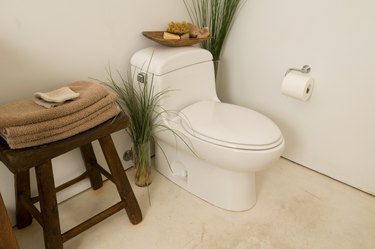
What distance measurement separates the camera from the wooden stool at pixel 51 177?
0.91 meters

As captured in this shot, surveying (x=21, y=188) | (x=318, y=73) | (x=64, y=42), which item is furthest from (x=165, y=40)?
(x=21, y=188)

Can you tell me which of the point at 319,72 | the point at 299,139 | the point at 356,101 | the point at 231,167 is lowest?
the point at 299,139

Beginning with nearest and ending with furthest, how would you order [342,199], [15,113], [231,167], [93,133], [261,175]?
1. [15,113]
2. [93,133]
3. [231,167]
4. [342,199]
5. [261,175]

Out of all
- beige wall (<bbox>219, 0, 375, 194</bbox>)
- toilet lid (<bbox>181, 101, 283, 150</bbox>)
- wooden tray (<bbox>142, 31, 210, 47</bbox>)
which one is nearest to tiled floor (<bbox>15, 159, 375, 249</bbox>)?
beige wall (<bbox>219, 0, 375, 194</bbox>)

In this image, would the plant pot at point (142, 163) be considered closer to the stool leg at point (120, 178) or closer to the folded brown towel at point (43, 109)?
the stool leg at point (120, 178)

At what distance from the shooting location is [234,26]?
1.73 metres

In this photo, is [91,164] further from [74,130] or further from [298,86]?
[298,86]

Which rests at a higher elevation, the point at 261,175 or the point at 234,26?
the point at 234,26

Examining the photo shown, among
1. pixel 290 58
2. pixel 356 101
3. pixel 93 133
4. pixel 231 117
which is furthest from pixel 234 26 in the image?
pixel 93 133

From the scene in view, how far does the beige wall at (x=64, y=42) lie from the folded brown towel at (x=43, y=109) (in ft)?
0.46

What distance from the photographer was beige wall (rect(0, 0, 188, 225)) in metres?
1.08

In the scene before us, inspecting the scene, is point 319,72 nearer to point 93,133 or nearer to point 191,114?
point 191,114

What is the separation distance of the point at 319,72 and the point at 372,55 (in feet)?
0.78

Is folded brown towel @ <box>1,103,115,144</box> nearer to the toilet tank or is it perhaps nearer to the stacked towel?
the stacked towel
